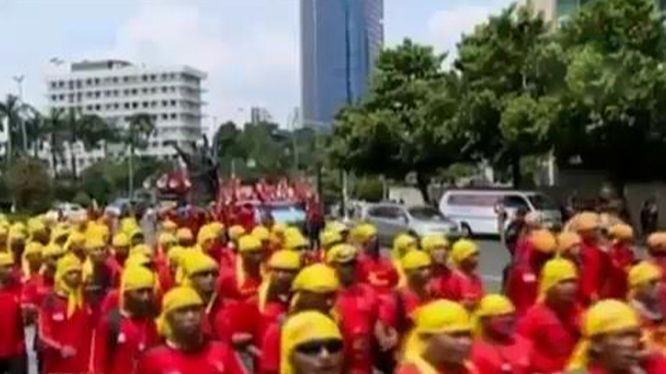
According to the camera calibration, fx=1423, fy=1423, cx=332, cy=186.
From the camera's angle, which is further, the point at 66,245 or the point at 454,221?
the point at 454,221

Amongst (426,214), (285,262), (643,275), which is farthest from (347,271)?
(426,214)

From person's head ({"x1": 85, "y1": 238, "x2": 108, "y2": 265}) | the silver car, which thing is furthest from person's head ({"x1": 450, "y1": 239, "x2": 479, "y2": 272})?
the silver car

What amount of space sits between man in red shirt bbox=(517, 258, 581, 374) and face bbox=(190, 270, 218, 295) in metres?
2.06

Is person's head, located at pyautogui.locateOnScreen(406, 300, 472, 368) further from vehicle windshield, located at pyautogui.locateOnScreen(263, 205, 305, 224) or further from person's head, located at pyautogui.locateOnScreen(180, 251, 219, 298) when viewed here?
vehicle windshield, located at pyautogui.locateOnScreen(263, 205, 305, 224)

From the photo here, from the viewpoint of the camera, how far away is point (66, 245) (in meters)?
13.2

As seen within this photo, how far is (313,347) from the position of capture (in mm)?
4711

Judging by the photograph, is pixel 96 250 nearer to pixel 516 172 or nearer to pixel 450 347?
pixel 450 347

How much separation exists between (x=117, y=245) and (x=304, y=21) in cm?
10181

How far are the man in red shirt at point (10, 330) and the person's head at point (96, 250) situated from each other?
0.65m

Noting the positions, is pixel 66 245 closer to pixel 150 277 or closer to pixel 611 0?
pixel 150 277

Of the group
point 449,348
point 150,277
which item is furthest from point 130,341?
point 449,348

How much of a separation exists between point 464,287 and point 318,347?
5.20 metres

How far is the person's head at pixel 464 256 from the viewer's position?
33.9 ft

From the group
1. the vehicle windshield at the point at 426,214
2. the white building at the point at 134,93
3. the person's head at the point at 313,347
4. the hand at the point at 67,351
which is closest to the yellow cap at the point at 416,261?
the hand at the point at 67,351
